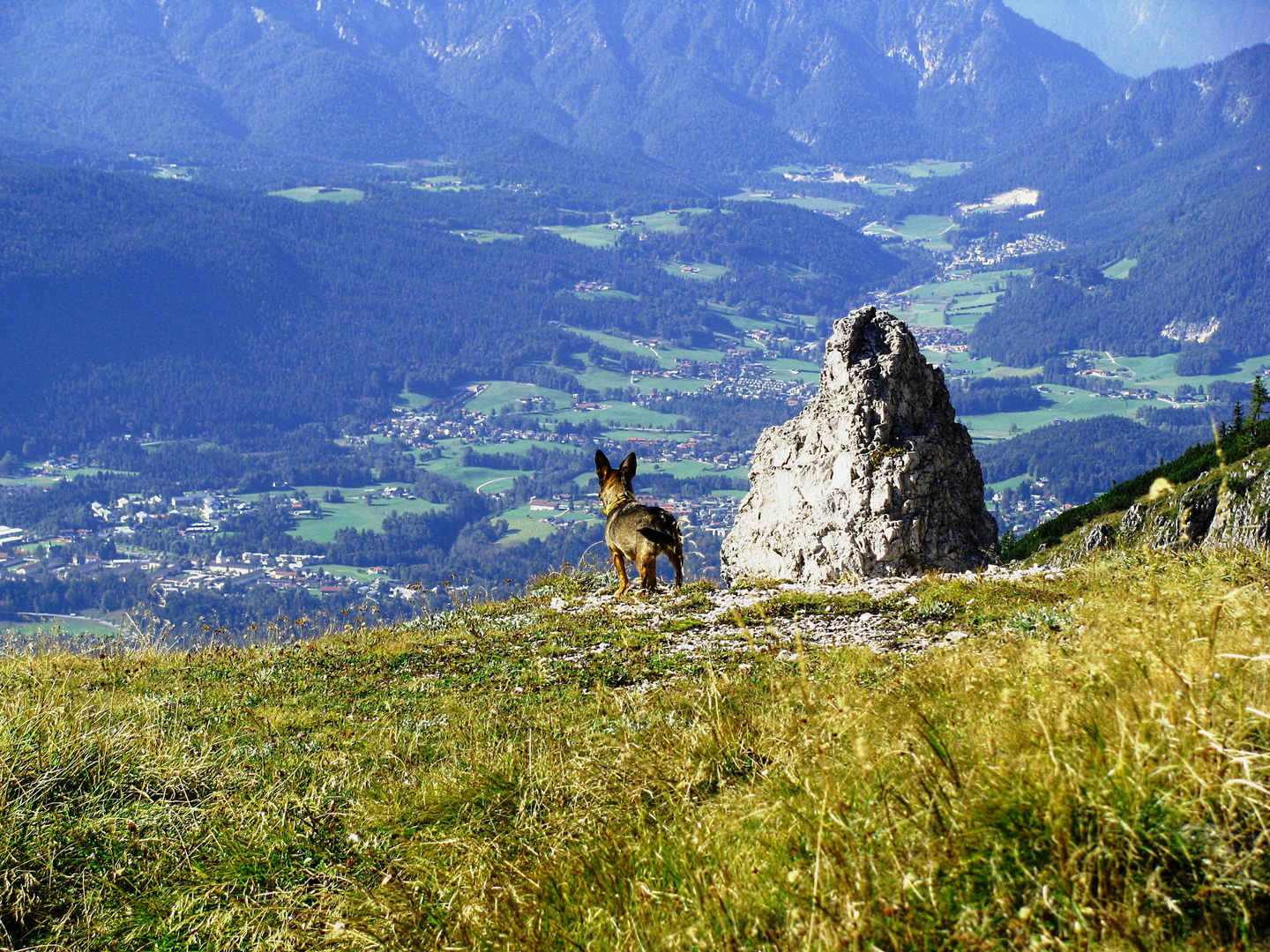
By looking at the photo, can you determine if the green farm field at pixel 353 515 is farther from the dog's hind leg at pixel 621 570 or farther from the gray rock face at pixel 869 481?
the dog's hind leg at pixel 621 570

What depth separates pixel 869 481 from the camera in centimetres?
1480

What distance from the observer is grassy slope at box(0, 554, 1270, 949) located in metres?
3.62

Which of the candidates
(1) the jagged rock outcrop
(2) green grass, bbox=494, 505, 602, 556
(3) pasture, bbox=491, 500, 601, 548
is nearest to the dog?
(1) the jagged rock outcrop

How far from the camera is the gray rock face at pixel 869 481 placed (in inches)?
571

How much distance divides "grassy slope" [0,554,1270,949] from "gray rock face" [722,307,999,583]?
538cm

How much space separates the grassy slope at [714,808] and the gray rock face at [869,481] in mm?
5385

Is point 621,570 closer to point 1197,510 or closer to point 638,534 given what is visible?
point 638,534

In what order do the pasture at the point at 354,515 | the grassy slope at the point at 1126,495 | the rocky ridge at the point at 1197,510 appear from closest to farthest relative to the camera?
1. the rocky ridge at the point at 1197,510
2. the grassy slope at the point at 1126,495
3. the pasture at the point at 354,515

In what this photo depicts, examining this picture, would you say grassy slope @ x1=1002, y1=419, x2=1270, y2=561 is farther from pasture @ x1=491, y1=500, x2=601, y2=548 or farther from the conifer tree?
pasture @ x1=491, y1=500, x2=601, y2=548

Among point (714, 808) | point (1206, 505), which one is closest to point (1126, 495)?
point (1206, 505)

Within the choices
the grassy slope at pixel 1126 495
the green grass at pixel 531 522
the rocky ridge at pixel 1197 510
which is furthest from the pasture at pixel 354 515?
the rocky ridge at pixel 1197 510

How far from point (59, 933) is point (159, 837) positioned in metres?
0.71

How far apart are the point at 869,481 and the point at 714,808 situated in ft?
33.9

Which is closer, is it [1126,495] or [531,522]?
[1126,495]
